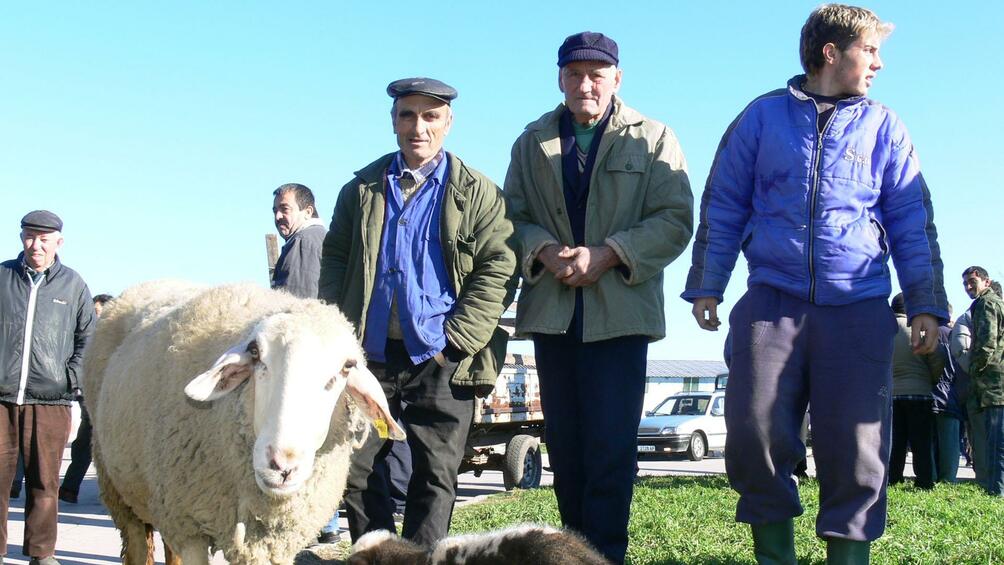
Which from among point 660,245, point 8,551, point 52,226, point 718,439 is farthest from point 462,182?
point 718,439

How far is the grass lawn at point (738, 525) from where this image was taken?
532 cm

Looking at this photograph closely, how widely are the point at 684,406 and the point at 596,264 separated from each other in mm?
17641

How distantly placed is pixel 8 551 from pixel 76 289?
6.50 feet

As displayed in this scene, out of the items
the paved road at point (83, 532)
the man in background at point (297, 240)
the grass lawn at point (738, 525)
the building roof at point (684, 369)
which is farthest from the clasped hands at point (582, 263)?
the building roof at point (684, 369)

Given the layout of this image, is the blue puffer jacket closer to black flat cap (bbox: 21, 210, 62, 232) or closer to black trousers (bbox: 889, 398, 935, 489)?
black flat cap (bbox: 21, 210, 62, 232)

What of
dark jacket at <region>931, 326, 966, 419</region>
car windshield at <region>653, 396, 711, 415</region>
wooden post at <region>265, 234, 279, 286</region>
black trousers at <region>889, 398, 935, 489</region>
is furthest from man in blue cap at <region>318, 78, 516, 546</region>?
car windshield at <region>653, 396, 711, 415</region>

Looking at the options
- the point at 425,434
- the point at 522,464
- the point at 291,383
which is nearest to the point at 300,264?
the point at 425,434

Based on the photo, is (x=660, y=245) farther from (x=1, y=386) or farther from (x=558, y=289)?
(x=1, y=386)

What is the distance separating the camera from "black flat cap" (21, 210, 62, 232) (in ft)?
21.8

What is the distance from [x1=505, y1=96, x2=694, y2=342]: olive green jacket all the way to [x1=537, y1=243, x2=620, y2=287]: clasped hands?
0.16 feet

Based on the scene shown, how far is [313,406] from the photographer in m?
3.44

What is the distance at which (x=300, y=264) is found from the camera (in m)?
6.92

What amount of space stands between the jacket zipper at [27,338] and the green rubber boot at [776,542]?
198 inches

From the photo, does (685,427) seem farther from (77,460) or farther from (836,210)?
(836,210)
